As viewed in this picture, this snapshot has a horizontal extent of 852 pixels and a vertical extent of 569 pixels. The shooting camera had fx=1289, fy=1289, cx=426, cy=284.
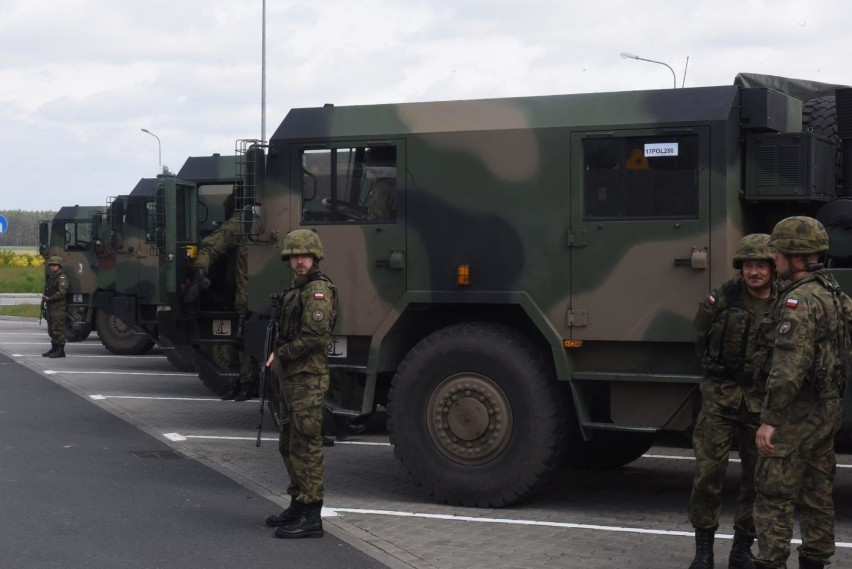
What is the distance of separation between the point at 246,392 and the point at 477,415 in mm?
7212

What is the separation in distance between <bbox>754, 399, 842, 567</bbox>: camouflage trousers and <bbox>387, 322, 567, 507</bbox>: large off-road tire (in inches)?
90.2

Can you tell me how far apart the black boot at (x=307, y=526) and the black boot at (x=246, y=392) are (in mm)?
7240

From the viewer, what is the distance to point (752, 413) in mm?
6848

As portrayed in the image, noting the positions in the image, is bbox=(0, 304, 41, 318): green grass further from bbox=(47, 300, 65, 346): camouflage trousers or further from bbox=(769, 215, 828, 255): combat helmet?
bbox=(769, 215, 828, 255): combat helmet

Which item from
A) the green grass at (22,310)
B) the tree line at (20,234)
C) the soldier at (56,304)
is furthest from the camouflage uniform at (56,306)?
the tree line at (20,234)

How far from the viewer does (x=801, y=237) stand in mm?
6266

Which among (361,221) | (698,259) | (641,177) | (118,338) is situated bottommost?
(118,338)

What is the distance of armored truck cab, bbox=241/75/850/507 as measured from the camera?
27.0 feet

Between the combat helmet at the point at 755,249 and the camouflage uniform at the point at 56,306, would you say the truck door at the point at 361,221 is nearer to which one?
the combat helmet at the point at 755,249

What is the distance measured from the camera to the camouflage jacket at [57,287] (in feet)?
70.5

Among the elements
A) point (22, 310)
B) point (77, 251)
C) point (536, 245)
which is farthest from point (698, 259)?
point (22, 310)

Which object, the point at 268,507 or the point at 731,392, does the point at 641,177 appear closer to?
the point at 731,392

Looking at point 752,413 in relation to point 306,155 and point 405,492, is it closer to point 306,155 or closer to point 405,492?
point 405,492

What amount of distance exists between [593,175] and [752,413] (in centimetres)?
226
